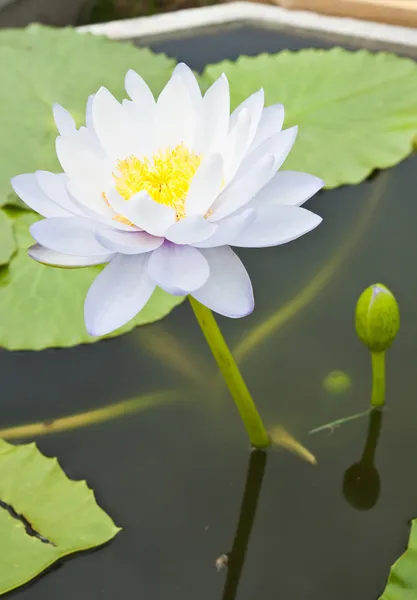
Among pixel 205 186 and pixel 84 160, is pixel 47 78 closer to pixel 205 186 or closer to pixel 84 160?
pixel 84 160

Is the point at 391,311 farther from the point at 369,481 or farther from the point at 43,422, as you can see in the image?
the point at 43,422

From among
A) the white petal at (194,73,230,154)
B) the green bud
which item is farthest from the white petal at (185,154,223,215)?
the green bud

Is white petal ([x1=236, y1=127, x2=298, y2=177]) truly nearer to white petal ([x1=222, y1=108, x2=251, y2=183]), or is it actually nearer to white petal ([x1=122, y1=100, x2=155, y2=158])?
white petal ([x1=222, y1=108, x2=251, y2=183])

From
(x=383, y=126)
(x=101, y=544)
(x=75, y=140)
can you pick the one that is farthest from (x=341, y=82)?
(x=101, y=544)

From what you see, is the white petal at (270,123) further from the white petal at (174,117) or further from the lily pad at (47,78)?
the lily pad at (47,78)

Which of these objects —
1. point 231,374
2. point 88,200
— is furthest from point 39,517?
point 88,200

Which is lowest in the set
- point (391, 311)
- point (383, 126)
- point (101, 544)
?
point (101, 544)

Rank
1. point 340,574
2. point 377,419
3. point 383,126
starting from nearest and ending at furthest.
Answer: point 340,574 < point 377,419 < point 383,126
